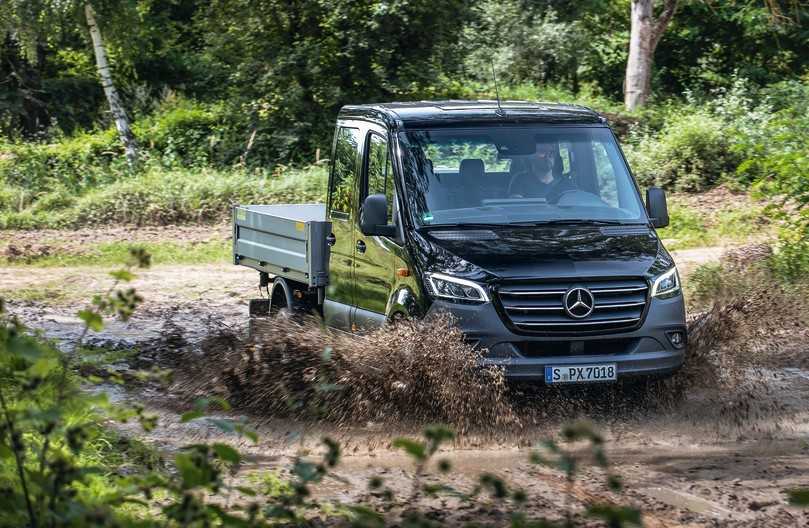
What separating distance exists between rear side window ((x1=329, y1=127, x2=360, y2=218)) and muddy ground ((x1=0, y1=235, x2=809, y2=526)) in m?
1.27

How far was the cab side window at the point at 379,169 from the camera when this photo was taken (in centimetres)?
881

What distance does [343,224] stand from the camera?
958 cm

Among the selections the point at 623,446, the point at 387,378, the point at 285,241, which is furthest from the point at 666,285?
the point at 285,241

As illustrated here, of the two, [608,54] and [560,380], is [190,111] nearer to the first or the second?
[608,54]

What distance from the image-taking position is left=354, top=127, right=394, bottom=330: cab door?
28.3ft

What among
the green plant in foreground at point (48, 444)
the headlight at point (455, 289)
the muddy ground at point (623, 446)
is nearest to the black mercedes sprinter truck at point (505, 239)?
the headlight at point (455, 289)

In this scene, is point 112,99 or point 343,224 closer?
point 343,224

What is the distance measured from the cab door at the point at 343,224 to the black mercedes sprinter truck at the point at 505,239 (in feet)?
0.06

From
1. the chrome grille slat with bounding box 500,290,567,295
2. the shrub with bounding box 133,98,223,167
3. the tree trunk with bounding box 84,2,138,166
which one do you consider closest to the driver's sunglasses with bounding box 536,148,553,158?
the chrome grille slat with bounding box 500,290,567,295

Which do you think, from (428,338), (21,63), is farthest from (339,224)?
(21,63)

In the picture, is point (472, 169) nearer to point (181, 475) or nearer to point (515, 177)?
point (515, 177)

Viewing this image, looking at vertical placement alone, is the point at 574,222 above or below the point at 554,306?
above

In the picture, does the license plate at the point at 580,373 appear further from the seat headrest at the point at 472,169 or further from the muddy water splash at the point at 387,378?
the seat headrest at the point at 472,169

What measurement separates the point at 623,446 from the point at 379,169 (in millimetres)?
2764
